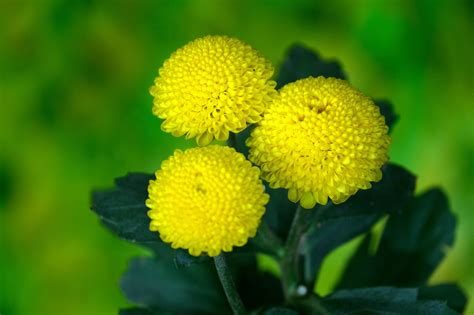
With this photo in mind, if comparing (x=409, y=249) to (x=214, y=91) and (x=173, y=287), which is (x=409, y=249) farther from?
(x=214, y=91)

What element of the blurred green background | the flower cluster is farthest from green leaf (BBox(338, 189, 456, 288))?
the blurred green background

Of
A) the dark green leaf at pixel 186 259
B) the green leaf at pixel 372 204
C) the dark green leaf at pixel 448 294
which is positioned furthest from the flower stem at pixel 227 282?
the dark green leaf at pixel 448 294

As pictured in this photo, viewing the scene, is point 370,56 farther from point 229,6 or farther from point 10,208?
point 10,208

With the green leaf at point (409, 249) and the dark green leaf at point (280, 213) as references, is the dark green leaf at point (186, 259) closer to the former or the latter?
the dark green leaf at point (280, 213)

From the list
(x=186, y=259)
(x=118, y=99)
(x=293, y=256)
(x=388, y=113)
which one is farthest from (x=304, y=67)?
(x=118, y=99)

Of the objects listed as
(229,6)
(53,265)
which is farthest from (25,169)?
(229,6)

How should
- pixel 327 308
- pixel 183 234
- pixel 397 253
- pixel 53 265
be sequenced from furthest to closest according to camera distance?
pixel 53 265 < pixel 397 253 < pixel 327 308 < pixel 183 234
